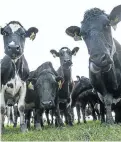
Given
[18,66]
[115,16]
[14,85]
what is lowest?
[14,85]

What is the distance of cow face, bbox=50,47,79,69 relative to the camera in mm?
14672

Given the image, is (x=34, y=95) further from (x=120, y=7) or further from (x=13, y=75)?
(x=120, y=7)

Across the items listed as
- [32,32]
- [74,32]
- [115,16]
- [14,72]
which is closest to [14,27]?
[32,32]

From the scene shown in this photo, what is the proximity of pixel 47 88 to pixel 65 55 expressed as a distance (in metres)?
3.77

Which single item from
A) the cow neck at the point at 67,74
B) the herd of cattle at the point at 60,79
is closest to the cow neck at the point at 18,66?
the herd of cattle at the point at 60,79

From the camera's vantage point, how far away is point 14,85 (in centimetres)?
1095

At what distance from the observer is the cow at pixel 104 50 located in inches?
365

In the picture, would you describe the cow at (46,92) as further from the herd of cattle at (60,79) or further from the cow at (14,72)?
the cow at (14,72)

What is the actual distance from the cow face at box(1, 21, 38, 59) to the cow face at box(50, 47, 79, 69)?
323 centimetres

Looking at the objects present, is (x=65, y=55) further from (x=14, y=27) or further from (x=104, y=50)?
(x=104, y=50)

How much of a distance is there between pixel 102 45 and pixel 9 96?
374cm

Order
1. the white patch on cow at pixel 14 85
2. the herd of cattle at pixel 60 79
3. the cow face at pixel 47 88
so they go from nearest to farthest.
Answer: the herd of cattle at pixel 60 79 → the white patch on cow at pixel 14 85 → the cow face at pixel 47 88

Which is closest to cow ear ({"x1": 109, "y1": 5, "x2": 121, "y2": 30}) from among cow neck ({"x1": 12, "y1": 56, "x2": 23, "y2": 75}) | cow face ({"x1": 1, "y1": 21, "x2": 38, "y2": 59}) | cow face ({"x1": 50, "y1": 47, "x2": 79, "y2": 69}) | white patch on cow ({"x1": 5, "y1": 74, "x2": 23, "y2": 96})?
cow face ({"x1": 1, "y1": 21, "x2": 38, "y2": 59})

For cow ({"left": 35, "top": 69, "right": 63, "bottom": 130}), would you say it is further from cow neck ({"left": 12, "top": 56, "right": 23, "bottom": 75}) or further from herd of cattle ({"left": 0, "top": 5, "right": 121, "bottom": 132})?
cow neck ({"left": 12, "top": 56, "right": 23, "bottom": 75})
